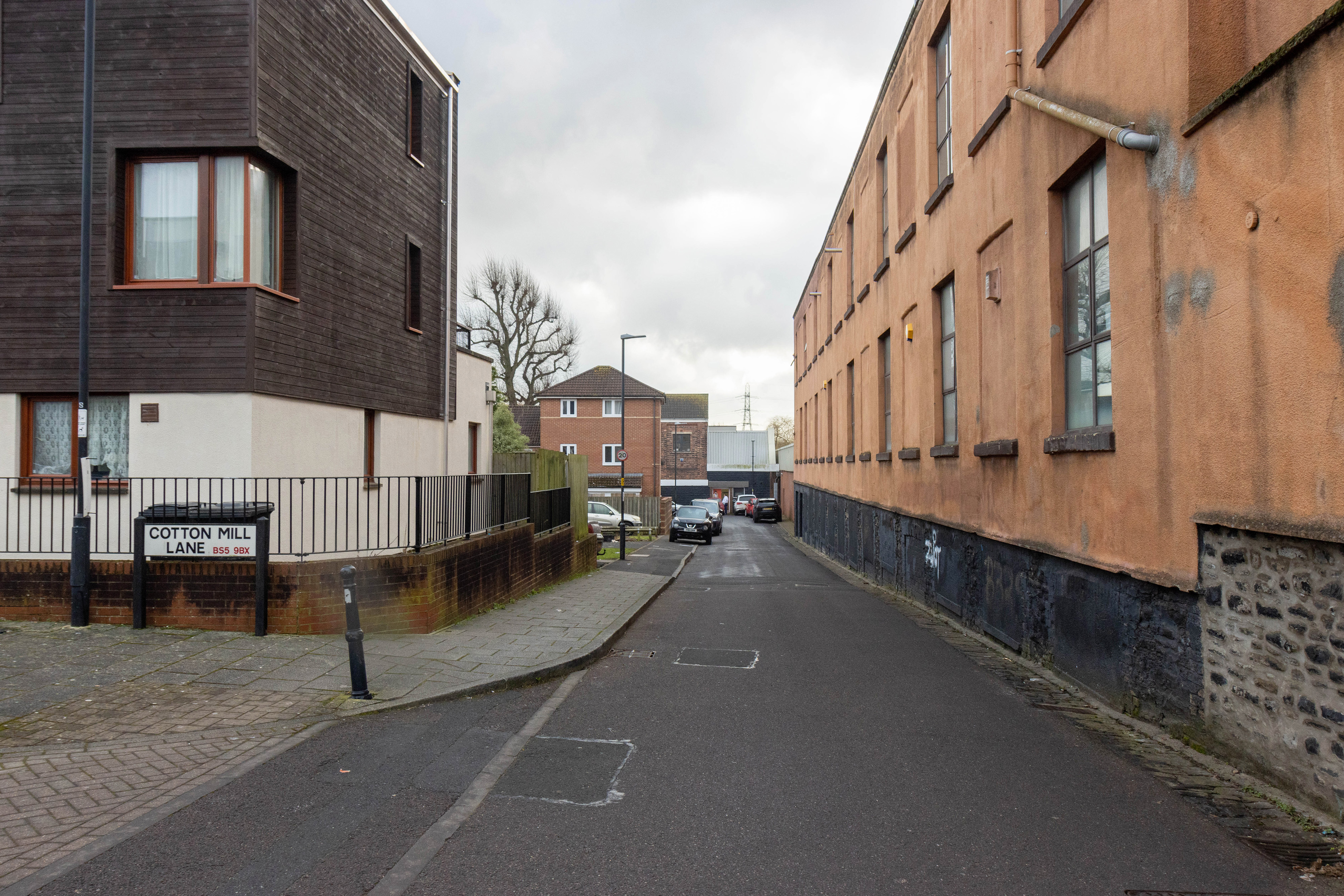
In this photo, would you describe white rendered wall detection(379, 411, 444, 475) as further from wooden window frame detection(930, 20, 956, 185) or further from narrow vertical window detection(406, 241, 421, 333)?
wooden window frame detection(930, 20, 956, 185)

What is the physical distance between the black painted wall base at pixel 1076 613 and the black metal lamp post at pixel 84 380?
31.6ft

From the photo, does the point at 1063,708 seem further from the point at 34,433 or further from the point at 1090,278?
the point at 34,433

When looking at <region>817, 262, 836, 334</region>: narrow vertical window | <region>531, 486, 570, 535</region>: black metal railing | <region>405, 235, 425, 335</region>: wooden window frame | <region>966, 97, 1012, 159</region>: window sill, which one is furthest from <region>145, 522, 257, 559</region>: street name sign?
<region>817, 262, 836, 334</region>: narrow vertical window

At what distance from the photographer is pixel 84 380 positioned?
9.10m

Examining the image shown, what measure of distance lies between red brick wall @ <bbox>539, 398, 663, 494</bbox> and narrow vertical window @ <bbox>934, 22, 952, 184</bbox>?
1721 inches

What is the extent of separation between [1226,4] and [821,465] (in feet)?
82.3

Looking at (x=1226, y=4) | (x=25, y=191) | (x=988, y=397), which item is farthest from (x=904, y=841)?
(x=25, y=191)

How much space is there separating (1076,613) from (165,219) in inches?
434

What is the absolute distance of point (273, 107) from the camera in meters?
10.7

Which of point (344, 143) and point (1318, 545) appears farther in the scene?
point (344, 143)

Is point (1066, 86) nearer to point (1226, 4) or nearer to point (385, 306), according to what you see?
point (1226, 4)

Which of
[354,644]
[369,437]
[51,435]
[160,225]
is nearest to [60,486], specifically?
[51,435]

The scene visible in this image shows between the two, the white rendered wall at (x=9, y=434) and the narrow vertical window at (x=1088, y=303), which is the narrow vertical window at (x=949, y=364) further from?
the white rendered wall at (x=9, y=434)

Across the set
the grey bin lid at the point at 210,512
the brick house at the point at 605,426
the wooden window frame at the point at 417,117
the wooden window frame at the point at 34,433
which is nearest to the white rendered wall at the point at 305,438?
the grey bin lid at the point at 210,512
